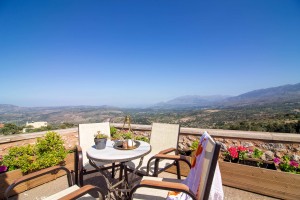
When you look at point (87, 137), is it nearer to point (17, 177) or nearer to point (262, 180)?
point (17, 177)

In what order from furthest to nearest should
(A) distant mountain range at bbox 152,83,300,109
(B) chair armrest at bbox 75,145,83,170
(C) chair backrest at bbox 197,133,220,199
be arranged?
(A) distant mountain range at bbox 152,83,300,109 < (B) chair armrest at bbox 75,145,83,170 < (C) chair backrest at bbox 197,133,220,199

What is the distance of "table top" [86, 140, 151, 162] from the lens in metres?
1.78

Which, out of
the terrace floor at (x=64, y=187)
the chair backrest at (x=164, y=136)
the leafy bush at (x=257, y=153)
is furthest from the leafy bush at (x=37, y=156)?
the leafy bush at (x=257, y=153)

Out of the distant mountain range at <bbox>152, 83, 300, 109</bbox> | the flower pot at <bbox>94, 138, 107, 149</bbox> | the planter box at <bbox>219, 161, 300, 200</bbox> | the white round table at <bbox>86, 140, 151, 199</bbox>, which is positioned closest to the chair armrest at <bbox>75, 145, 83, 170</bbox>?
the white round table at <bbox>86, 140, 151, 199</bbox>

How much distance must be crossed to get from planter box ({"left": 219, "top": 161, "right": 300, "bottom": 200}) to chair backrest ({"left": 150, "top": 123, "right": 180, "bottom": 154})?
2.82ft

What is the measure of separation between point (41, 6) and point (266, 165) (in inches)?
289

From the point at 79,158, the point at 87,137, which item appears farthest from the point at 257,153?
the point at 87,137

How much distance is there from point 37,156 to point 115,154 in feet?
6.32

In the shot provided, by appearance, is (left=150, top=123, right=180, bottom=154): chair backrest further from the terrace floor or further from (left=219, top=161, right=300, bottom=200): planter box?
Result: (left=219, top=161, right=300, bottom=200): planter box

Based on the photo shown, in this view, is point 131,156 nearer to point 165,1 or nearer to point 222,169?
point 222,169

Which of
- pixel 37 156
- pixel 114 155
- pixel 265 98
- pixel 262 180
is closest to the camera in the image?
pixel 114 155

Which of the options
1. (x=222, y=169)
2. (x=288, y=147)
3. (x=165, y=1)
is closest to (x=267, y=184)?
(x=222, y=169)

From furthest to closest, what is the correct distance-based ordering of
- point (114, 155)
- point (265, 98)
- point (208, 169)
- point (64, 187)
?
point (265, 98) → point (64, 187) → point (114, 155) → point (208, 169)

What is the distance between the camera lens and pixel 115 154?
1906 millimetres
